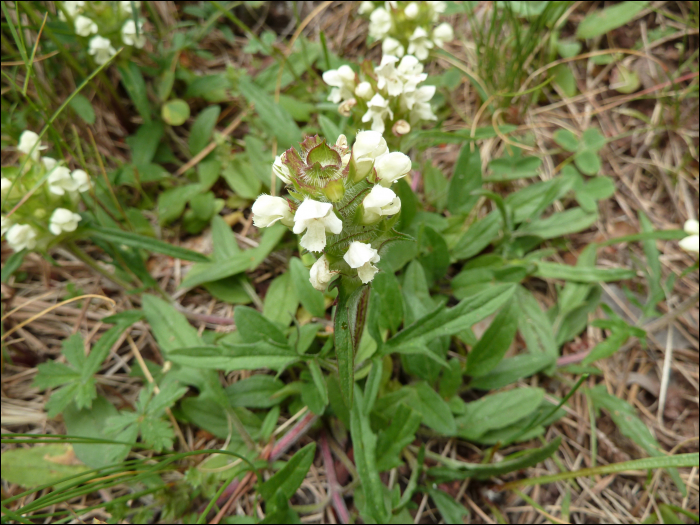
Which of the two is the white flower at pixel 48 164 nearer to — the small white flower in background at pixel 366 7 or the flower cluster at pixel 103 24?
the flower cluster at pixel 103 24

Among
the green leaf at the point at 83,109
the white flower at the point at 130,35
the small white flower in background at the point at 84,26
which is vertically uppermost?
the small white flower in background at the point at 84,26

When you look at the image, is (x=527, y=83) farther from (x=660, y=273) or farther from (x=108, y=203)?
(x=108, y=203)

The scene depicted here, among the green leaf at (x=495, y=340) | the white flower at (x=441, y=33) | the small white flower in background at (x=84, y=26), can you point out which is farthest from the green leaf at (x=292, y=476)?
the small white flower in background at (x=84, y=26)

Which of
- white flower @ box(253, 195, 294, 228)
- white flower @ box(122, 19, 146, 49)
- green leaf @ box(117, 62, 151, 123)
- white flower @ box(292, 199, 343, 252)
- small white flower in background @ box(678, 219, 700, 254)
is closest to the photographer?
white flower @ box(292, 199, 343, 252)

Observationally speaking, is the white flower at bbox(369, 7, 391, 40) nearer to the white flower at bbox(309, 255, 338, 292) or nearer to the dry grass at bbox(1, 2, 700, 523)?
the dry grass at bbox(1, 2, 700, 523)

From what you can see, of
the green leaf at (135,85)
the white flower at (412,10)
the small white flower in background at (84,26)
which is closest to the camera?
the white flower at (412,10)

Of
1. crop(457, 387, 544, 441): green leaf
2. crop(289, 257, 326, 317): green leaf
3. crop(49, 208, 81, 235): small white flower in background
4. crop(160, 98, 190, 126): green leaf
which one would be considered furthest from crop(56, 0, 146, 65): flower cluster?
crop(457, 387, 544, 441): green leaf

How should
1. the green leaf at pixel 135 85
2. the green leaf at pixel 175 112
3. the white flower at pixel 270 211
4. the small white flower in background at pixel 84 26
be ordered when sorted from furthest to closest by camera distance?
the green leaf at pixel 175 112
the green leaf at pixel 135 85
the small white flower in background at pixel 84 26
the white flower at pixel 270 211
